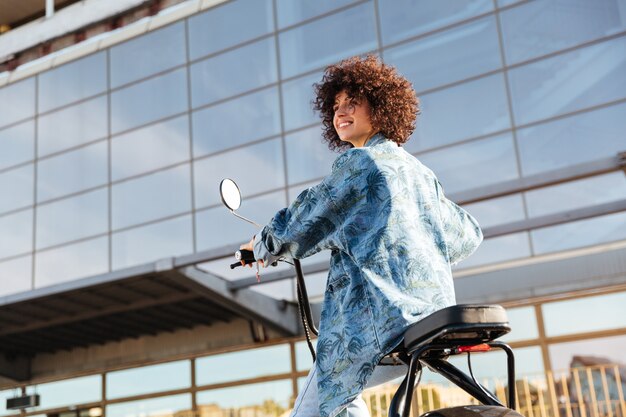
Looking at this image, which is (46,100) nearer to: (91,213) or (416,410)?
(91,213)

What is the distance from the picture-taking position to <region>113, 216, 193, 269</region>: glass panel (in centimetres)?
1611

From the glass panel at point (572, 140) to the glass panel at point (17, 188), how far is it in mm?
10371

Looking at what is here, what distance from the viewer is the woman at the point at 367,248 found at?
2.43m

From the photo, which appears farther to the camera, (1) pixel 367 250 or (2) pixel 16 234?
(2) pixel 16 234

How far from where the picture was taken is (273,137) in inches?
626

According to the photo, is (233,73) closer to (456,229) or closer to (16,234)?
(16,234)

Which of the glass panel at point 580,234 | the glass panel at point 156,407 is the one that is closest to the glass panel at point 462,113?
the glass panel at point 580,234

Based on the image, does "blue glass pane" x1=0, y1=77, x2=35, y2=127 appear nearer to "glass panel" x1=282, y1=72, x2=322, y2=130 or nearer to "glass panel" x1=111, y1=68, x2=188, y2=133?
"glass panel" x1=111, y1=68, x2=188, y2=133

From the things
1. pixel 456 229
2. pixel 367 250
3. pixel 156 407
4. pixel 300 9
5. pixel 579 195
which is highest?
pixel 300 9

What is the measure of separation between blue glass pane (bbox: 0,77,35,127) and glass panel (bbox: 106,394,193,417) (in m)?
6.73

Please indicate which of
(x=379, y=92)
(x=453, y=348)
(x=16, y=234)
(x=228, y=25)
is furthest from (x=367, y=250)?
(x=16, y=234)

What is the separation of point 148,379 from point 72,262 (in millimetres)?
2783

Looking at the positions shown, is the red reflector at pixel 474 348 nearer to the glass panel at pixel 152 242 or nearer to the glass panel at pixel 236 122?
the glass panel at pixel 236 122

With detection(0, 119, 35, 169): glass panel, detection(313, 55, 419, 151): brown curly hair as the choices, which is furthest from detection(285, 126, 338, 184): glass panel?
detection(313, 55, 419, 151): brown curly hair
